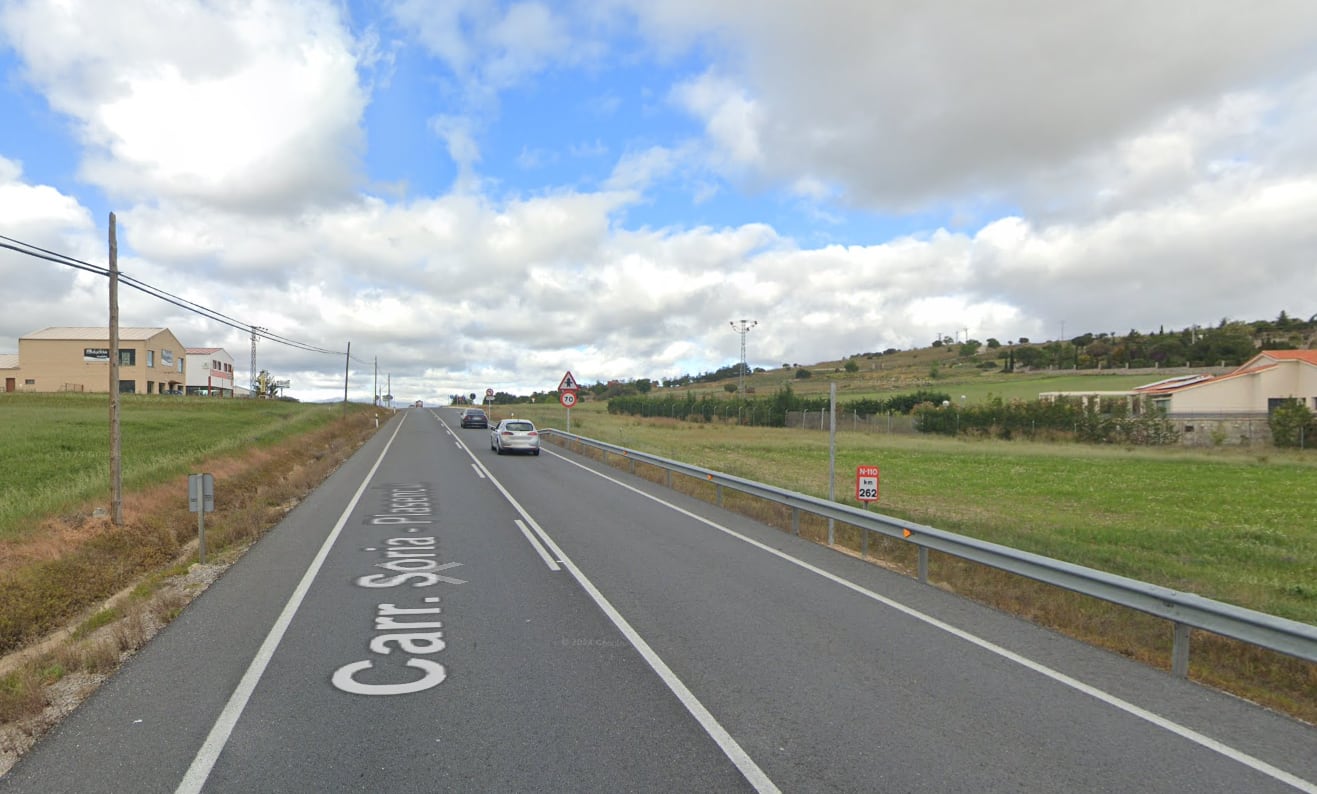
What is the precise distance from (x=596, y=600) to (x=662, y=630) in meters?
1.31

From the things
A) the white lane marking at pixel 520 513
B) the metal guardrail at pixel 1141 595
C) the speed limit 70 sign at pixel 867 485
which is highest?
the speed limit 70 sign at pixel 867 485

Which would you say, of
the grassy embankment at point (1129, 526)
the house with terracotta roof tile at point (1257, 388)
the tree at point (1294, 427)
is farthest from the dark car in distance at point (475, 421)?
the tree at point (1294, 427)

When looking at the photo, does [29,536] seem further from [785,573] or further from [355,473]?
[355,473]

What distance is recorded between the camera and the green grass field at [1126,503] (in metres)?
11.6

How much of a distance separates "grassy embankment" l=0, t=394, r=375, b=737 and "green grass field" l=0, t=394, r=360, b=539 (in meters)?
0.06

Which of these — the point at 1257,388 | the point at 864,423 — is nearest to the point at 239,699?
the point at 864,423

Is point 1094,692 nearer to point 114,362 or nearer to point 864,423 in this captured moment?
point 114,362

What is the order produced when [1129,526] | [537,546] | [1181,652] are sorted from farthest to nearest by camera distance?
[1129,526], [537,546], [1181,652]

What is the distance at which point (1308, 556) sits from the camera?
1312cm

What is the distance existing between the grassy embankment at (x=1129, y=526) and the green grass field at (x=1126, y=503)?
5cm

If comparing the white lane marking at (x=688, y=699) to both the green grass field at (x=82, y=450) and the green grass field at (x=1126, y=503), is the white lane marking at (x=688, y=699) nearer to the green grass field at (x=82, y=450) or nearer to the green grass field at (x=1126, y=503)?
the green grass field at (x=1126, y=503)

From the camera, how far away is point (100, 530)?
11602 mm

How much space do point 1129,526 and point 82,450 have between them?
30547mm

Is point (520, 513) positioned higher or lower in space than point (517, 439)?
lower
